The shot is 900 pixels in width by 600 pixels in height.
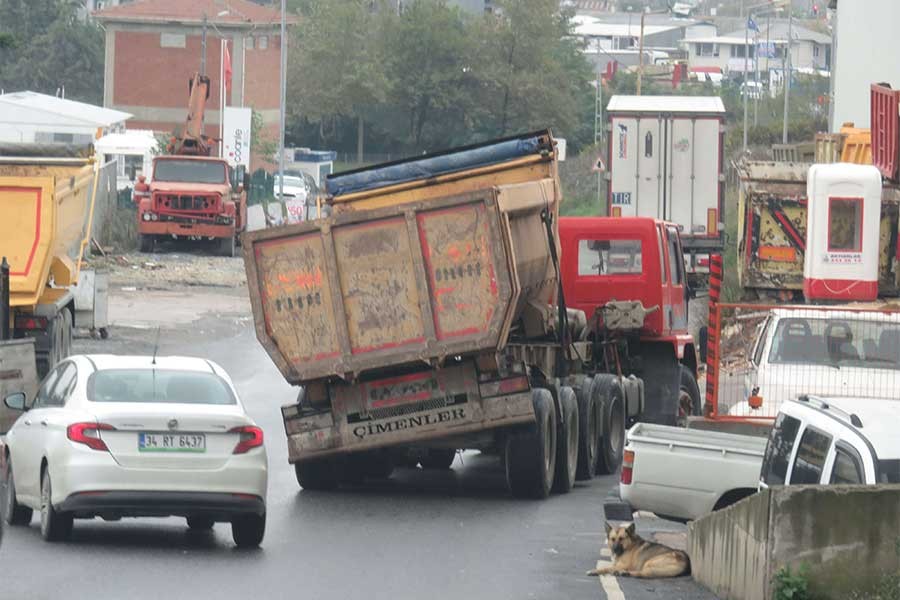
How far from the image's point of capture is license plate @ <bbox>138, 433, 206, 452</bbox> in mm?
13227

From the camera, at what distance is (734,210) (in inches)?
2251

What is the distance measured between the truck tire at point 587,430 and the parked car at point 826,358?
169 centimetres

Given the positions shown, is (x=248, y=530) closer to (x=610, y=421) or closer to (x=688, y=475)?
(x=688, y=475)

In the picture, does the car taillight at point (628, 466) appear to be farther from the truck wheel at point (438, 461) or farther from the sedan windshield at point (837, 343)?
the truck wheel at point (438, 461)

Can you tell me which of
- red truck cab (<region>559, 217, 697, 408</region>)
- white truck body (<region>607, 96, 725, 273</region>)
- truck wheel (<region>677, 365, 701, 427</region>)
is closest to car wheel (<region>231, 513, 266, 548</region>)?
red truck cab (<region>559, 217, 697, 408</region>)

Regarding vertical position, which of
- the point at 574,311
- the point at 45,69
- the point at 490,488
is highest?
the point at 45,69

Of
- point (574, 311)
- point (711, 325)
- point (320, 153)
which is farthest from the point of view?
point (320, 153)

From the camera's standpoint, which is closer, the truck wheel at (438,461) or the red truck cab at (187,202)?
the truck wheel at (438,461)

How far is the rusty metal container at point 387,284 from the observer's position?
16422 millimetres

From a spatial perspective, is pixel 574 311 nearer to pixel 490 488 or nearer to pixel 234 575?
pixel 490 488

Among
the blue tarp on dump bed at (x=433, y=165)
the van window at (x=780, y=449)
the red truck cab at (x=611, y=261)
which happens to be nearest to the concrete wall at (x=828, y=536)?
the van window at (x=780, y=449)

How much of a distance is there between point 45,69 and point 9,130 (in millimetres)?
52673

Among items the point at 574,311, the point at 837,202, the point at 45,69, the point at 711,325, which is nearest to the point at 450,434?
the point at 711,325

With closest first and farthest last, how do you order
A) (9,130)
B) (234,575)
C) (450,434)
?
(234,575)
(450,434)
(9,130)
